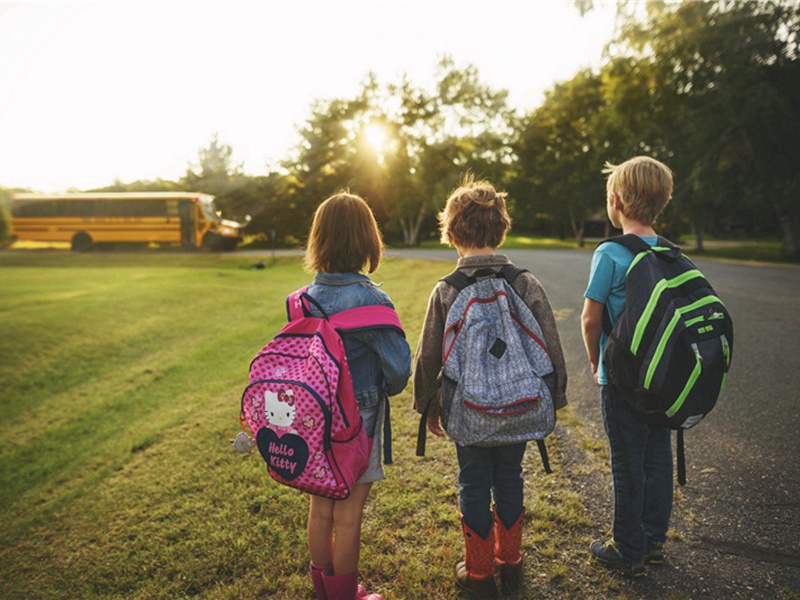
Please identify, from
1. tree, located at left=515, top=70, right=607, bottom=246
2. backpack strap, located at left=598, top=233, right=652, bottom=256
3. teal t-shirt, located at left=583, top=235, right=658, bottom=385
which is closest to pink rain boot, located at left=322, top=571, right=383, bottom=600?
teal t-shirt, located at left=583, top=235, right=658, bottom=385

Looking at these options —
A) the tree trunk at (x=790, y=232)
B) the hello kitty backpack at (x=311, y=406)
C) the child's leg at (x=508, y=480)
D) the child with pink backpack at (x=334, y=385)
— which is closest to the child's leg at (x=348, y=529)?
the child with pink backpack at (x=334, y=385)

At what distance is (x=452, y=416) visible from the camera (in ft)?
6.55

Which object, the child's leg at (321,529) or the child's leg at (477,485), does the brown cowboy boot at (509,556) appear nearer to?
the child's leg at (477,485)

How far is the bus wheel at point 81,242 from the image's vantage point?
89.7 ft

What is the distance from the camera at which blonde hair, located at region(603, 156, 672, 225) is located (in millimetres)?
2131

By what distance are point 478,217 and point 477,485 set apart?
45.3 inches

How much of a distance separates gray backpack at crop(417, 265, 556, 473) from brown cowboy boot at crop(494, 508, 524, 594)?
0.51 m

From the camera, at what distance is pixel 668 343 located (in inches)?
75.3

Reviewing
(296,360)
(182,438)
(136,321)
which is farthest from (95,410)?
(296,360)

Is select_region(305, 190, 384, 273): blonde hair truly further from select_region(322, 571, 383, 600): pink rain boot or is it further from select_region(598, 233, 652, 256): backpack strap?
select_region(322, 571, 383, 600): pink rain boot

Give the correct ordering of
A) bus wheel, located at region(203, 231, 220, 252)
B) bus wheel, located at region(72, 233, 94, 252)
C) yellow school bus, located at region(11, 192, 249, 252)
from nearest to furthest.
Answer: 1. yellow school bus, located at region(11, 192, 249, 252)
2. bus wheel, located at region(72, 233, 94, 252)
3. bus wheel, located at region(203, 231, 220, 252)

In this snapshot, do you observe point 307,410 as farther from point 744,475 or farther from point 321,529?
point 744,475

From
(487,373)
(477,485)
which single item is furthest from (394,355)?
(477,485)

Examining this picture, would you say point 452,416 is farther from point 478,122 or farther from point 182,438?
point 478,122
